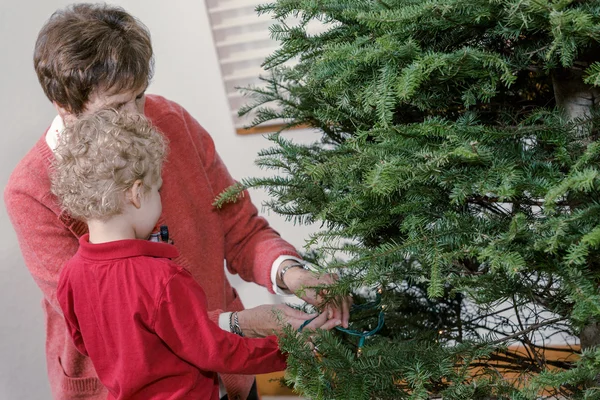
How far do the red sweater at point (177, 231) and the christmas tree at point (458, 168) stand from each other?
16.8 inches

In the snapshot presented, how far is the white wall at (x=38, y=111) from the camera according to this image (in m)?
Result: 2.17

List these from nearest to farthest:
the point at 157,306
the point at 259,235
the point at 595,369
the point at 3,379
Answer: the point at 595,369
the point at 157,306
the point at 259,235
the point at 3,379

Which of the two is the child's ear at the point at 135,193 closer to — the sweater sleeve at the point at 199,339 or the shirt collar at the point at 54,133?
the sweater sleeve at the point at 199,339

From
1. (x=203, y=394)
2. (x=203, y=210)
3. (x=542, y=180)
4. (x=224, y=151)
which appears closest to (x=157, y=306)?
(x=203, y=394)

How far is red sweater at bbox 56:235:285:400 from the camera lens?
1121mm

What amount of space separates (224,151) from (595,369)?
2.06 metres

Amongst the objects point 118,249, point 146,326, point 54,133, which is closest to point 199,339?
point 146,326

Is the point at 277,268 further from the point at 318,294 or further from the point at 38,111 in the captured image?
the point at 38,111

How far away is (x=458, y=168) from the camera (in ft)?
2.85

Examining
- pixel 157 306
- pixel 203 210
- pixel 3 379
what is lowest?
pixel 3 379

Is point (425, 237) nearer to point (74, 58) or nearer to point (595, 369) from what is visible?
point (595, 369)

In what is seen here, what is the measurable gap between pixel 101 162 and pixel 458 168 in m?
0.62

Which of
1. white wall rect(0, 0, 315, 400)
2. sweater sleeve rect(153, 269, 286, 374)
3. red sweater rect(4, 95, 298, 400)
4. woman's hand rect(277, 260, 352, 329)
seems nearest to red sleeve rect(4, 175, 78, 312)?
red sweater rect(4, 95, 298, 400)

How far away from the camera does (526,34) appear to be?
0.91 metres
